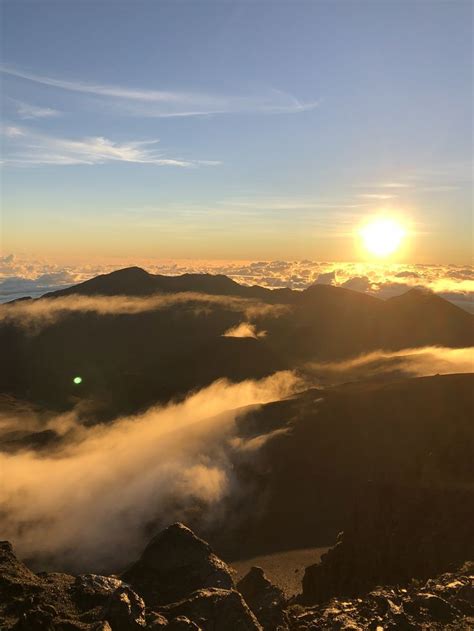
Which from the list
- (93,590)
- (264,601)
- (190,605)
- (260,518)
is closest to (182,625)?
(190,605)

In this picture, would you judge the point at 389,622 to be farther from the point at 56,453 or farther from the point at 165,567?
the point at 56,453

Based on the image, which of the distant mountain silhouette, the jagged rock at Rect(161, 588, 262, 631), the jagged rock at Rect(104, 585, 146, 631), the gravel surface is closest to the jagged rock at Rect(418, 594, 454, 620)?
the jagged rock at Rect(161, 588, 262, 631)

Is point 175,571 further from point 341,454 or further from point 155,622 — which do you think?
point 341,454

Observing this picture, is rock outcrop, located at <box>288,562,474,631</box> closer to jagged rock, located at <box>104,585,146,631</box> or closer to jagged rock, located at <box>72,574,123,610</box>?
jagged rock, located at <box>104,585,146,631</box>

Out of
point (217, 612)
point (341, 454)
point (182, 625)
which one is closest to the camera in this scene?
point (182, 625)

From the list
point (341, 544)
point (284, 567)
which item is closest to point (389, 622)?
point (341, 544)

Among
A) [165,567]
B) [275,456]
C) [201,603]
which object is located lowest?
[275,456]

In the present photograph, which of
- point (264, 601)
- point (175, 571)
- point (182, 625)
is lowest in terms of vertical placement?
point (264, 601)

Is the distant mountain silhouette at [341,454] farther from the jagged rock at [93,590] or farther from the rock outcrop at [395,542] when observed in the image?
the jagged rock at [93,590]
